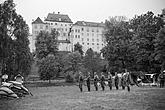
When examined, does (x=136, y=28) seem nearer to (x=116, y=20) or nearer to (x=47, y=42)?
(x=116, y=20)

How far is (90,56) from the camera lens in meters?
→ 83.8

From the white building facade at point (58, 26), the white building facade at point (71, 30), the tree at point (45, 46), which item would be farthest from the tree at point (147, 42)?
the white building facade at point (71, 30)

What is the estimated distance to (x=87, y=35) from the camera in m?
140

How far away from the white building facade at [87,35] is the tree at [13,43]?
277 ft

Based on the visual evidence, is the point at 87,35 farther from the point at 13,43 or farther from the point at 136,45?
the point at 13,43

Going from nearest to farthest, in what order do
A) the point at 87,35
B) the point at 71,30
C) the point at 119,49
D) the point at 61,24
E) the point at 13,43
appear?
the point at 13,43, the point at 119,49, the point at 71,30, the point at 61,24, the point at 87,35

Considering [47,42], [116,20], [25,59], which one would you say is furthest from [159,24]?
[47,42]

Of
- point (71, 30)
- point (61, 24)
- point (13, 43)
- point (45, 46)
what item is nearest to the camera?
point (13, 43)

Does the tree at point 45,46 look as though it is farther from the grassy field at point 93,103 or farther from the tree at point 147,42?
the grassy field at point 93,103

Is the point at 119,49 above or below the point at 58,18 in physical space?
below

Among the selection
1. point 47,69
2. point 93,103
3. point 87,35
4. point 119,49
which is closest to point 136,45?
point 119,49

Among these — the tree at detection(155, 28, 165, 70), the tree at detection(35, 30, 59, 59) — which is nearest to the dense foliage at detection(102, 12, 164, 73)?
the tree at detection(155, 28, 165, 70)

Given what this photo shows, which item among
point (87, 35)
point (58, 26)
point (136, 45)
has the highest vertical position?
point (58, 26)

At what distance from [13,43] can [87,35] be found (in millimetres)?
95502
